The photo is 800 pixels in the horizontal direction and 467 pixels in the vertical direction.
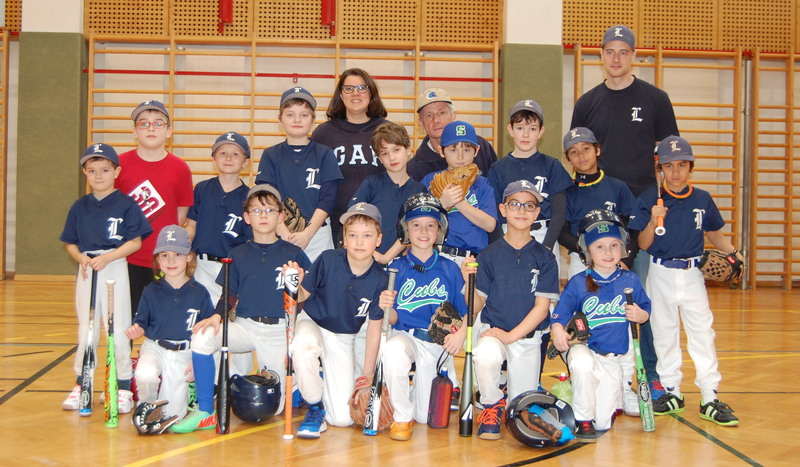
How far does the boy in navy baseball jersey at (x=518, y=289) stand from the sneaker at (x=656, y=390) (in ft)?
2.78

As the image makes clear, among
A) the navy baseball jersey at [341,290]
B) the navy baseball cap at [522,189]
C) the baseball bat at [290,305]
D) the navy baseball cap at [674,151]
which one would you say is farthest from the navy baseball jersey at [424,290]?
the navy baseball cap at [674,151]

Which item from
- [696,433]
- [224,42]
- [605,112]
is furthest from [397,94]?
[696,433]

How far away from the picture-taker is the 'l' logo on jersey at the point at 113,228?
4.75m

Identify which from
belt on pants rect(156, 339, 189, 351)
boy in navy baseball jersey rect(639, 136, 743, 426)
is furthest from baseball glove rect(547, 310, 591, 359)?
belt on pants rect(156, 339, 189, 351)

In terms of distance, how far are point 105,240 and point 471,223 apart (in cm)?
234

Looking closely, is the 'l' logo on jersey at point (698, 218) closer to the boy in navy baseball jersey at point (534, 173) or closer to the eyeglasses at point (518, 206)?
the boy in navy baseball jersey at point (534, 173)

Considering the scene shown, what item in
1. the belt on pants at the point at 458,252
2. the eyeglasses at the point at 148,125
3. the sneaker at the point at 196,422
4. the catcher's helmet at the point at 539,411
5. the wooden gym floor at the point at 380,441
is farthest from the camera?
the eyeglasses at the point at 148,125

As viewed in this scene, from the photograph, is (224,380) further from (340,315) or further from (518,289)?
(518,289)

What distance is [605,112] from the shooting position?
5355mm

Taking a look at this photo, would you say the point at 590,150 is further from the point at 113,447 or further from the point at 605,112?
the point at 113,447

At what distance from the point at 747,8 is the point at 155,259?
11005 millimetres

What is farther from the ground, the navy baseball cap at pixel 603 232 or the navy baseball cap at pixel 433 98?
the navy baseball cap at pixel 433 98

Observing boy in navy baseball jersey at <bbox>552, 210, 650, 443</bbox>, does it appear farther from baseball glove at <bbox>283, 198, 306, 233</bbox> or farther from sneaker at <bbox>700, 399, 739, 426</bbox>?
baseball glove at <bbox>283, 198, 306, 233</bbox>

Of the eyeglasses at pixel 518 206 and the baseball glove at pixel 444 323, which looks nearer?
the baseball glove at pixel 444 323
